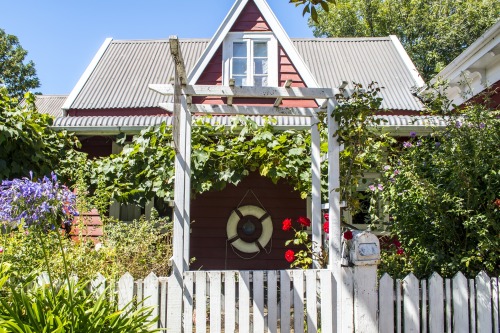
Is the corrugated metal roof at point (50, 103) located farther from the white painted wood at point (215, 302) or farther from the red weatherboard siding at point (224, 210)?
the white painted wood at point (215, 302)

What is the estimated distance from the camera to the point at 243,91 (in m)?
4.28

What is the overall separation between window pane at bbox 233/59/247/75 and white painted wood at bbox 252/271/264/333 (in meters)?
5.88

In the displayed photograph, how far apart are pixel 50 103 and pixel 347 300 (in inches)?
462

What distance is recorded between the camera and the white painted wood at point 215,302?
373cm

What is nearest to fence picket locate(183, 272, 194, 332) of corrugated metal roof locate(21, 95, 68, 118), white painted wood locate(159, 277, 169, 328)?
white painted wood locate(159, 277, 169, 328)

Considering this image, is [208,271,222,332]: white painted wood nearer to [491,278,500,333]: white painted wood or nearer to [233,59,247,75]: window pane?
[491,278,500,333]: white painted wood

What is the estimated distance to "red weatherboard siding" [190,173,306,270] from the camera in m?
8.22

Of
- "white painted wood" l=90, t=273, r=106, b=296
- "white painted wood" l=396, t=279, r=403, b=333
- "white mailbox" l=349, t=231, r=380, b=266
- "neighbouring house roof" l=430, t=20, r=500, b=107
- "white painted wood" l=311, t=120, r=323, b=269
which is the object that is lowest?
"white painted wood" l=396, t=279, r=403, b=333

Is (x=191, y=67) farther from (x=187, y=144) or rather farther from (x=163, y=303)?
(x=163, y=303)

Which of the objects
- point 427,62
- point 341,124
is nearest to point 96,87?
point 341,124

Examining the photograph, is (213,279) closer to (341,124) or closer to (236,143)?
(341,124)

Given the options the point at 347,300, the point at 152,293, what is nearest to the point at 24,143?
the point at 152,293

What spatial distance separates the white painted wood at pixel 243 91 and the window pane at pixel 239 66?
479 cm

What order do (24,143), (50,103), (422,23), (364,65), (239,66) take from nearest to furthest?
(24,143) → (239,66) → (364,65) → (50,103) → (422,23)
